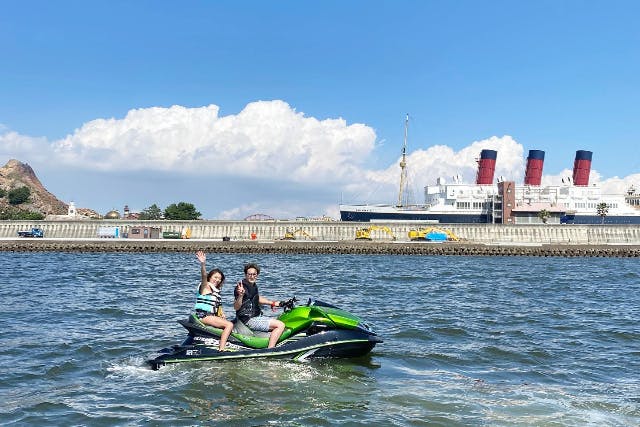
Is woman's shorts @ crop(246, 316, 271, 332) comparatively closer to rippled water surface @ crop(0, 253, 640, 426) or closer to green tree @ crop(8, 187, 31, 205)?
rippled water surface @ crop(0, 253, 640, 426)

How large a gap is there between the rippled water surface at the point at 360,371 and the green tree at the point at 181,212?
338ft

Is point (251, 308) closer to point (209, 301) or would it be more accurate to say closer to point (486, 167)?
point (209, 301)

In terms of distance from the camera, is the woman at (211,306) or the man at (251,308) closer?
the woman at (211,306)

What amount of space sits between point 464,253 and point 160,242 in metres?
39.8

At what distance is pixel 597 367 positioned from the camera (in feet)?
40.1

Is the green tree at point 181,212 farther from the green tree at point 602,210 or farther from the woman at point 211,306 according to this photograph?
the woman at point 211,306

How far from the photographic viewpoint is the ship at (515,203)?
93938 mm

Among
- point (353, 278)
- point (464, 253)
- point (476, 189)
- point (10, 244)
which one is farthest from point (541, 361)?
point (476, 189)

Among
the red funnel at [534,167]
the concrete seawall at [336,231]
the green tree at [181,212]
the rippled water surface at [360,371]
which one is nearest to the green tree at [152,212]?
the green tree at [181,212]

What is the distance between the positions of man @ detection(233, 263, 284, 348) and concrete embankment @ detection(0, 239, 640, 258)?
58413mm

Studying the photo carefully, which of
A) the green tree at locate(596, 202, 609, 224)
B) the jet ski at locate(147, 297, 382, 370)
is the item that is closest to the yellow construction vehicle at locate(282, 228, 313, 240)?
the green tree at locate(596, 202, 609, 224)

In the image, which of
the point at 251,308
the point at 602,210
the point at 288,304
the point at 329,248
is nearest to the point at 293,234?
the point at 329,248

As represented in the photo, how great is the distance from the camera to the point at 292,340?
1174cm

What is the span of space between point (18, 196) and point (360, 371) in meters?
187
